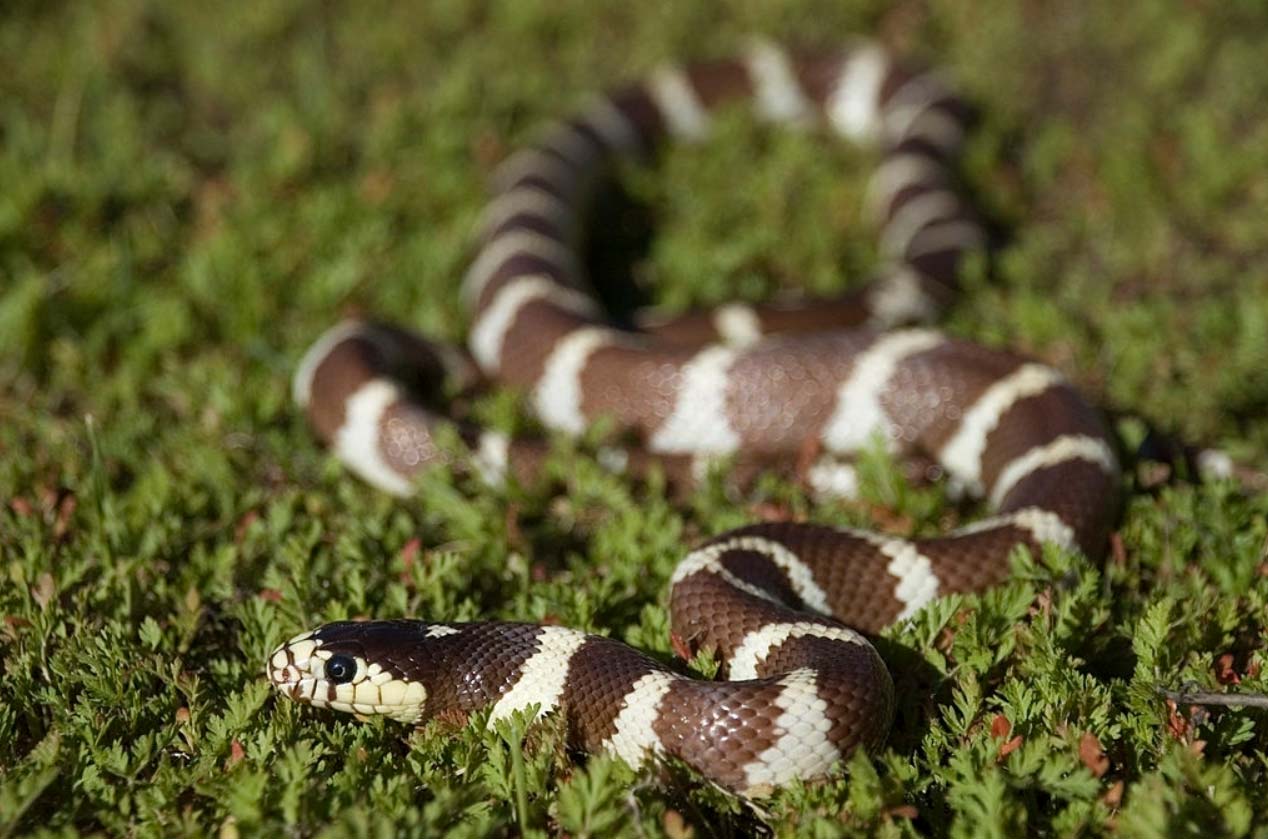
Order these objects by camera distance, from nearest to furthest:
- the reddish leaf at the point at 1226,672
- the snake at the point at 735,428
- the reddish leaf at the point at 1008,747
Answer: the reddish leaf at the point at 1008,747
the snake at the point at 735,428
the reddish leaf at the point at 1226,672

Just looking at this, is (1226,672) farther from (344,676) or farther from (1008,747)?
(344,676)

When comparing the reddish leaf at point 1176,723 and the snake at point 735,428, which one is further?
the snake at point 735,428

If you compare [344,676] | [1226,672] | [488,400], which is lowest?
[1226,672]

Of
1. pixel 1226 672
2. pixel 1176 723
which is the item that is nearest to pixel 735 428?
pixel 1226 672

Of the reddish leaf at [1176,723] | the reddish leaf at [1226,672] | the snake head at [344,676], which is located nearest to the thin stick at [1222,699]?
the reddish leaf at [1176,723]

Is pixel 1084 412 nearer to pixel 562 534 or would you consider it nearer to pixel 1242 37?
pixel 562 534

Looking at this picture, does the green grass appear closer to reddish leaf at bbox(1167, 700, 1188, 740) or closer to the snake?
reddish leaf at bbox(1167, 700, 1188, 740)

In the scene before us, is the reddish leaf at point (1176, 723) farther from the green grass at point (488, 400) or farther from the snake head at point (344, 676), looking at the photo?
the snake head at point (344, 676)

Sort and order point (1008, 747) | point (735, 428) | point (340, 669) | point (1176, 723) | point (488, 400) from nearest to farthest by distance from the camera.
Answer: point (1008, 747), point (1176, 723), point (340, 669), point (735, 428), point (488, 400)
